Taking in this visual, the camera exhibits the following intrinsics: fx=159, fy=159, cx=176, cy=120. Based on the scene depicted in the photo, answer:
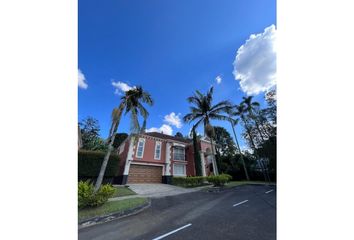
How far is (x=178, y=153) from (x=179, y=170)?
1.87 m

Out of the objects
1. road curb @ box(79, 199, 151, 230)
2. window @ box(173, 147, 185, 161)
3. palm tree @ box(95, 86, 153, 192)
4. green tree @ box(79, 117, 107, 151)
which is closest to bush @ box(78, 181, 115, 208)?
road curb @ box(79, 199, 151, 230)

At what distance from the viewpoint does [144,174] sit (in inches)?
632

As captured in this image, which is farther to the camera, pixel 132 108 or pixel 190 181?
pixel 190 181

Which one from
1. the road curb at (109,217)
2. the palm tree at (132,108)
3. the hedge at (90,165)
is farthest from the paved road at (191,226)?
the hedge at (90,165)

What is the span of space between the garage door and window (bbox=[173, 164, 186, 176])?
1.64m

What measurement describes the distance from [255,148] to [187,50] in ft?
58.0

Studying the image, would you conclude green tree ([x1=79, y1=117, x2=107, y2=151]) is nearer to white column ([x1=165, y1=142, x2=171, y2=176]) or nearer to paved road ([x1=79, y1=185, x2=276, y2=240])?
white column ([x1=165, y1=142, x2=171, y2=176])

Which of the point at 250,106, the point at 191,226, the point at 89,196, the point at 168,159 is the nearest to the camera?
the point at 191,226

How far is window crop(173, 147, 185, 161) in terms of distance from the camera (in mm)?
17973

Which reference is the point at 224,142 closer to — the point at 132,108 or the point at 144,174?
the point at 144,174

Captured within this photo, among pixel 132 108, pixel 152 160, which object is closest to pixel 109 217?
pixel 132 108

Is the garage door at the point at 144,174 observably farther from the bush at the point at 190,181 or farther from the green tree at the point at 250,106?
the green tree at the point at 250,106
